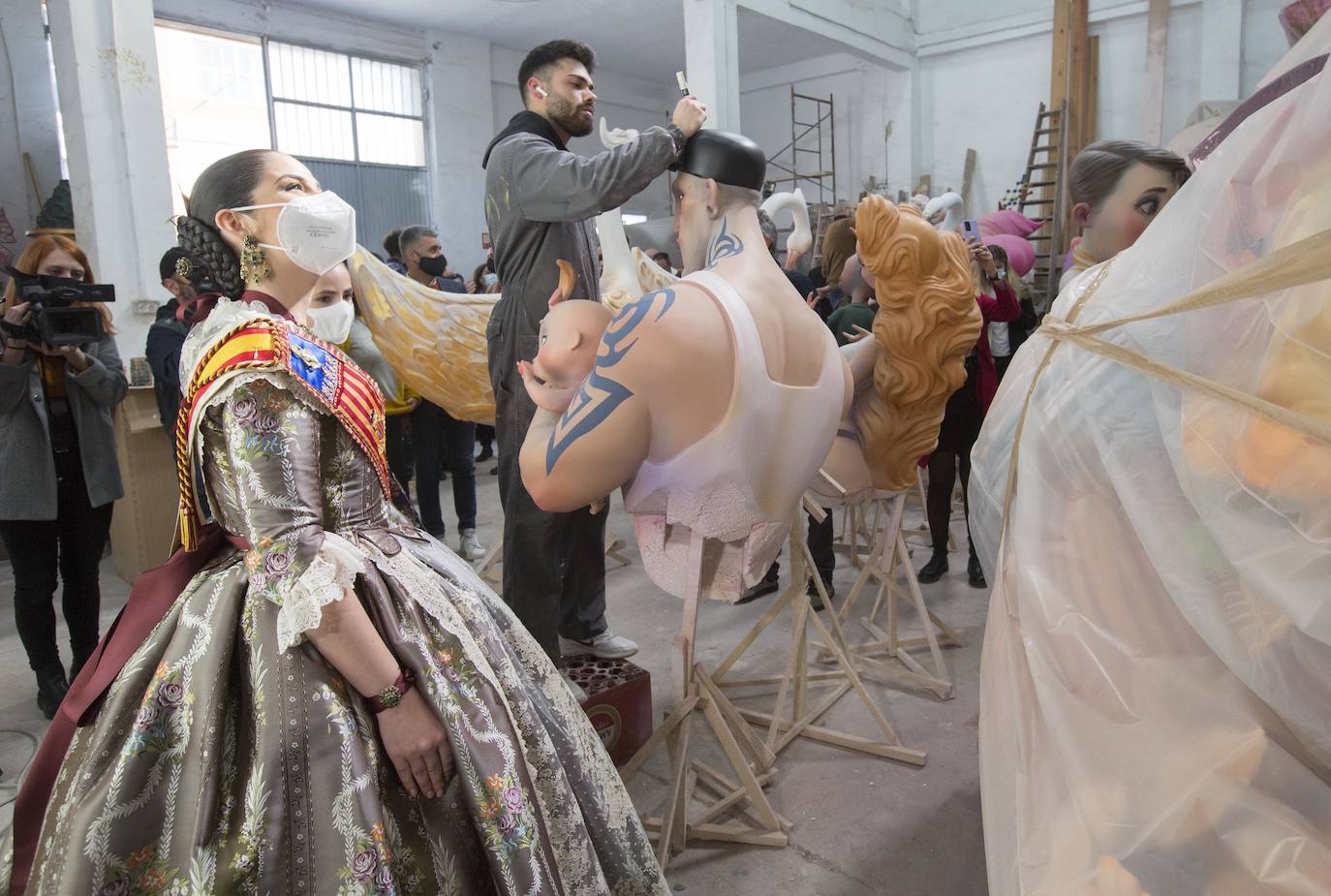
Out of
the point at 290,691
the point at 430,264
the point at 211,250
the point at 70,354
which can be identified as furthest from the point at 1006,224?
the point at 290,691

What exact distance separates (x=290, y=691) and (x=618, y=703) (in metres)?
1.26

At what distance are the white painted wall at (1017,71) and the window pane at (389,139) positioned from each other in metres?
5.99

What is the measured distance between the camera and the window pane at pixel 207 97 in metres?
8.35

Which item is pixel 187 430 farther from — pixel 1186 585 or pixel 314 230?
pixel 1186 585

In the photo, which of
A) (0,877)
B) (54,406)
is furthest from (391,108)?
(0,877)

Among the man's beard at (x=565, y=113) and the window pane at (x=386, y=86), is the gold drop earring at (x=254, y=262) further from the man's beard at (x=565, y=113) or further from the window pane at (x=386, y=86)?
the window pane at (x=386, y=86)

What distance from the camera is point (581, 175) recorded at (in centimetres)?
196

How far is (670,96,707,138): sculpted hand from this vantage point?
1.76m

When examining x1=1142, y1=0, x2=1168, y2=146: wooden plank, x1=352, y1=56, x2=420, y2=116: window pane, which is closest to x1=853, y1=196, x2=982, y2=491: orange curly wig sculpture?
x1=1142, y1=0, x2=1168, y2=146: wooden plank

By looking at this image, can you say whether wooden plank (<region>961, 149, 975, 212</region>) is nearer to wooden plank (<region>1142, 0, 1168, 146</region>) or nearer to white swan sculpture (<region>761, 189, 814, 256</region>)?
wooden plank (<region>1142, 0, 1168, 146</region>)

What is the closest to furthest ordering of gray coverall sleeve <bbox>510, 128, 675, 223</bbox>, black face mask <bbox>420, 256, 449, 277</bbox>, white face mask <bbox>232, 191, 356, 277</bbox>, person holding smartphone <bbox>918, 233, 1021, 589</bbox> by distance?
white face mask <bbox>232, 191, 356, 277</bbox>, gray coverall sleeve <bbox>510, 128, 675, 223</bbox>, person holding smartphone <bbox>918, 233, 1021, 589</bbox>, black face mask <bbox>420, 256, 449, 277</bbox>

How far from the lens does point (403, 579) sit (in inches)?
52.0

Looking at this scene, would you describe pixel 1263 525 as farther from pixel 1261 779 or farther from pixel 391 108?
pixel 391 108

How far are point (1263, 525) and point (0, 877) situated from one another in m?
1.64
